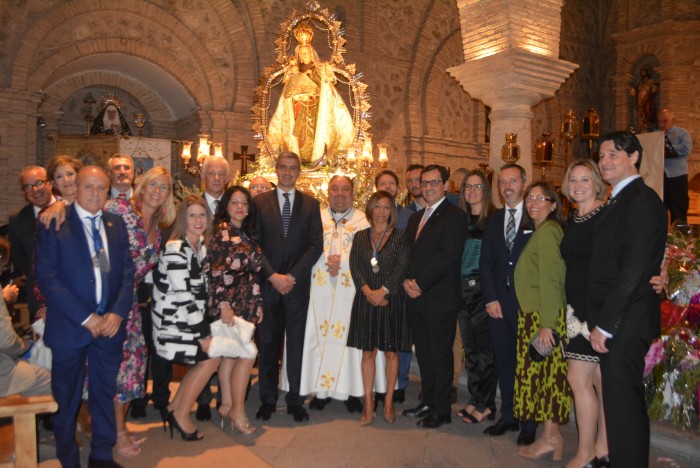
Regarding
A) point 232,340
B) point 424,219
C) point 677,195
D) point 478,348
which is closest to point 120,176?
point 232,340

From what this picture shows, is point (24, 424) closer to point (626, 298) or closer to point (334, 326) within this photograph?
point (334, 326)

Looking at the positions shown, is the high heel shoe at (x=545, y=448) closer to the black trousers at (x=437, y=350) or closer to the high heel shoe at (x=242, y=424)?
the black trousers at (x=437, y=350)

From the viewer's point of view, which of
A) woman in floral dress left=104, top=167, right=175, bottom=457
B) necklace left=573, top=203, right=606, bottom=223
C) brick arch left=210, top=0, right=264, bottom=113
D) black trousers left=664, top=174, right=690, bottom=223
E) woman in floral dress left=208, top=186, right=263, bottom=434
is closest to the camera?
necklace left=573, top=203, right=606, bottom=223

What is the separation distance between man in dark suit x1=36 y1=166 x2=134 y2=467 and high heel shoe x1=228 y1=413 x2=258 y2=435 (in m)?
0.95

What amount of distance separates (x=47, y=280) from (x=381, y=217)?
2353 millimetres

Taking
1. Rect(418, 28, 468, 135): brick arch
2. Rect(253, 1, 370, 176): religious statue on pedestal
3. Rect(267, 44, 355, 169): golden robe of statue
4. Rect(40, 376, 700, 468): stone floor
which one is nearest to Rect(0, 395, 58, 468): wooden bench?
Rect(40, 376, 700, 468): stone floor

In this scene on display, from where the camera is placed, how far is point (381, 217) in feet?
15.0

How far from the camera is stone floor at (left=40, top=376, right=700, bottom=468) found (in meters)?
3.72

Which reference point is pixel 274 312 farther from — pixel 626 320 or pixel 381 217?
pixel 626 320

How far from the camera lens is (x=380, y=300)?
174 inches

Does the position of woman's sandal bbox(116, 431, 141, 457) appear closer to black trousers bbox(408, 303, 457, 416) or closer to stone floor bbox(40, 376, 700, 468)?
stone floor bbox(40, 376, 700, 468)

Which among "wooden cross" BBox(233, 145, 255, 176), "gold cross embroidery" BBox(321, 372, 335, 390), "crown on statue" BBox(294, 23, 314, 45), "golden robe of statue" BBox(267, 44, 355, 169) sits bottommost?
"gold cross embroidery" BBox(321, 372, 335, 390)

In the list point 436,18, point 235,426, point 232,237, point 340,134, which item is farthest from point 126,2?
point 235,426

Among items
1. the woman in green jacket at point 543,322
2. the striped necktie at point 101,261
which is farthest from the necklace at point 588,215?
the striped necktie at point 101,261
